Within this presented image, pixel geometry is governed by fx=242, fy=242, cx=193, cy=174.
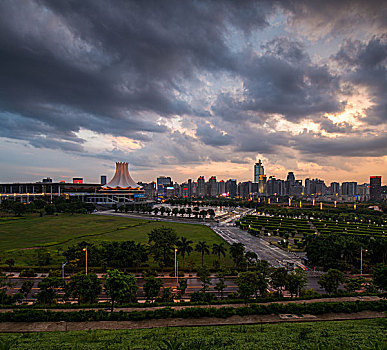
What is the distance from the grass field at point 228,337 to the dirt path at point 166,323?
1.18 meters

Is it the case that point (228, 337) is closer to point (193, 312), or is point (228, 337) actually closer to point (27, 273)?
point (193, 312)

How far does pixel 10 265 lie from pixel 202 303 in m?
26.4

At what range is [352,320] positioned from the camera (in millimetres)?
17984

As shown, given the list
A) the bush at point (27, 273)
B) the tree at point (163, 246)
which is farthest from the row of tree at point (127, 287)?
the tree at point (163, 246)

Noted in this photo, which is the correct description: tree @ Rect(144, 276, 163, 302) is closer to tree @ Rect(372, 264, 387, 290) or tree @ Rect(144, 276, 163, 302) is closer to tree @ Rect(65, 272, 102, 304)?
tree @ Rect(65, 272, 102, 304)

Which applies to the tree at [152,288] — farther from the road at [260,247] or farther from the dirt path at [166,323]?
the road at [260,247]

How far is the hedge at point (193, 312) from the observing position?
1739 cm

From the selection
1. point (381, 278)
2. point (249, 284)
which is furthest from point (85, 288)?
point (381, 278)

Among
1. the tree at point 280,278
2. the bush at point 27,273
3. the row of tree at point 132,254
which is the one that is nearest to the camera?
the tree at point 280,278

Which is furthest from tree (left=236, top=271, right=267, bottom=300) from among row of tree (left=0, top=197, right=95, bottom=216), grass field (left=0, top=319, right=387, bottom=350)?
row of tree (left=0, top=197, right=95, bottom=216)

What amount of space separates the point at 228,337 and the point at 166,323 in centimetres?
512

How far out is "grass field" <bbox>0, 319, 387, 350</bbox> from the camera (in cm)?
1312

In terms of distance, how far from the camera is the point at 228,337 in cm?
1422

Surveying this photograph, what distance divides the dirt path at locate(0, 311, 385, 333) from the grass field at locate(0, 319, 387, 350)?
1181 mm
